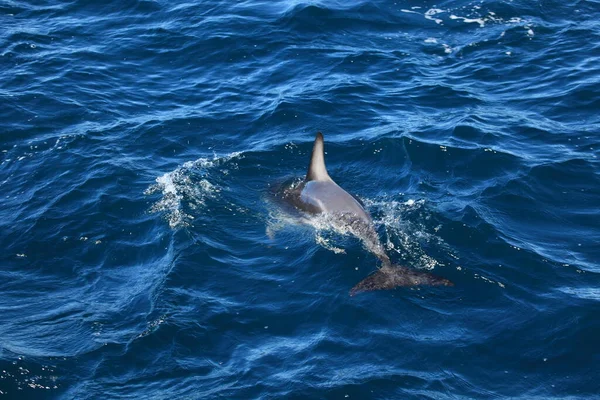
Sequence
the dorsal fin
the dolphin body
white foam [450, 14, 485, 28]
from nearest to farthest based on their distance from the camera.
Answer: the dolphin body, the dorsal fin, white foam [450, 14, 485, 28]

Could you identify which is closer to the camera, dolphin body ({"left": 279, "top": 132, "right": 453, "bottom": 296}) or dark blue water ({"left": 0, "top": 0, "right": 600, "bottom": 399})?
dark blue water ({"left": 0, "top": 0, "right": 600, "bottom": 399})

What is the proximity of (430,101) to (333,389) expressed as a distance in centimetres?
1270

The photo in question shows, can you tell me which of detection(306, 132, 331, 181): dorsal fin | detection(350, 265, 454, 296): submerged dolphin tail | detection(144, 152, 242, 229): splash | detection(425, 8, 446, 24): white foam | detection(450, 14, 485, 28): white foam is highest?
detection(425, 8, 446, 24): white foam

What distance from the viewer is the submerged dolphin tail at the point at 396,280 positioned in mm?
14375

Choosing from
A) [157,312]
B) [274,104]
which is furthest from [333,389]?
[274,104]

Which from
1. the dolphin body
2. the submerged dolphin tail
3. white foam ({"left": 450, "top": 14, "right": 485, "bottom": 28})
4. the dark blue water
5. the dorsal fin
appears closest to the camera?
the dark blue water

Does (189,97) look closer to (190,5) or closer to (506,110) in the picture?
(190,5)

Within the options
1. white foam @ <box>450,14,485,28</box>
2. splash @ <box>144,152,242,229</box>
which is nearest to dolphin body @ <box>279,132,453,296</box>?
splash @ <box>144,152,242,229</box>

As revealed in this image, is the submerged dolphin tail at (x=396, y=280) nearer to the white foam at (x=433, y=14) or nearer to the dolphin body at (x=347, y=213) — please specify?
the dolphin body at (x=347, y=213)

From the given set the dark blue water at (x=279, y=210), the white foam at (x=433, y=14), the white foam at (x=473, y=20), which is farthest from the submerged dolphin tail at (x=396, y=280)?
the white foam at (x=433, y=14)

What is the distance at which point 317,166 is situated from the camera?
17.7 meters

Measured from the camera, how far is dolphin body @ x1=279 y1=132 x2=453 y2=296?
14477 mm

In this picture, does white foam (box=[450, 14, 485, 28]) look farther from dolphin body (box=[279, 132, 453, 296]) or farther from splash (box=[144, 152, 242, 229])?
dolphin body (box=[279, 132, 453, 296])

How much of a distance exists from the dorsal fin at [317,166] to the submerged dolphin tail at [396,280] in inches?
146
